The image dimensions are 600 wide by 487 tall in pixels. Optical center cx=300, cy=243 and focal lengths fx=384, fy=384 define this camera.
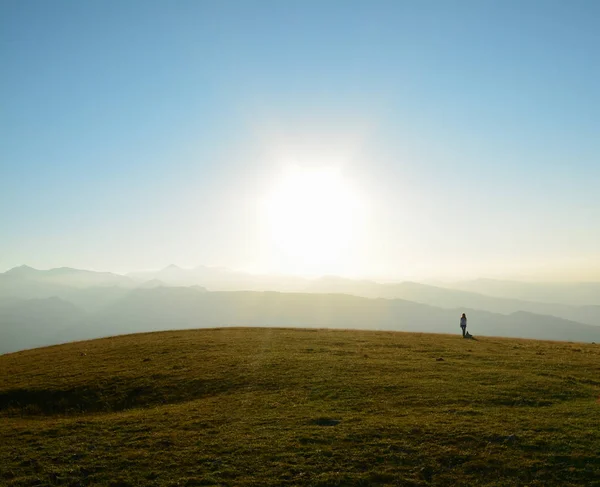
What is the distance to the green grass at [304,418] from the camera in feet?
59.2

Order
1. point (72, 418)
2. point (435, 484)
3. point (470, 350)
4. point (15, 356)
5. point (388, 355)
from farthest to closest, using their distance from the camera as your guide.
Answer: point (15, 356)
point (470, 350)
point (388, 355)
point (72, 418)
point (435, 484)

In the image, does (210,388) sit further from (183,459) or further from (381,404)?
(381,404)

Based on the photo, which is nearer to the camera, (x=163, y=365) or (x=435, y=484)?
(x=435, y=484)

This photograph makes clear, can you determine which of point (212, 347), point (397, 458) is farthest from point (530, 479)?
point (212, 347)

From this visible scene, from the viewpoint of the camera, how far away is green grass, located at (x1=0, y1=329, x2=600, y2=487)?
59.2ft

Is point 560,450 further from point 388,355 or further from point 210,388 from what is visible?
point 210,388

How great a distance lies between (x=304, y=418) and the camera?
23.3 m

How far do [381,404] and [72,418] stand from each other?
2143cm

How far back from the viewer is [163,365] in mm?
35875

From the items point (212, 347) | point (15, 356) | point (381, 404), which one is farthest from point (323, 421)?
point (15, 356)

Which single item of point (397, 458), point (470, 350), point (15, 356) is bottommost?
point (15, 356)

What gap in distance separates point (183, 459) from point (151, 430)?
4739 mm

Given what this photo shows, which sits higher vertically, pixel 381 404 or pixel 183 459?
pixel 381 404

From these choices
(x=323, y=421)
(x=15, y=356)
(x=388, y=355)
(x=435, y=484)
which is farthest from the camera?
(x=15, y=356)
